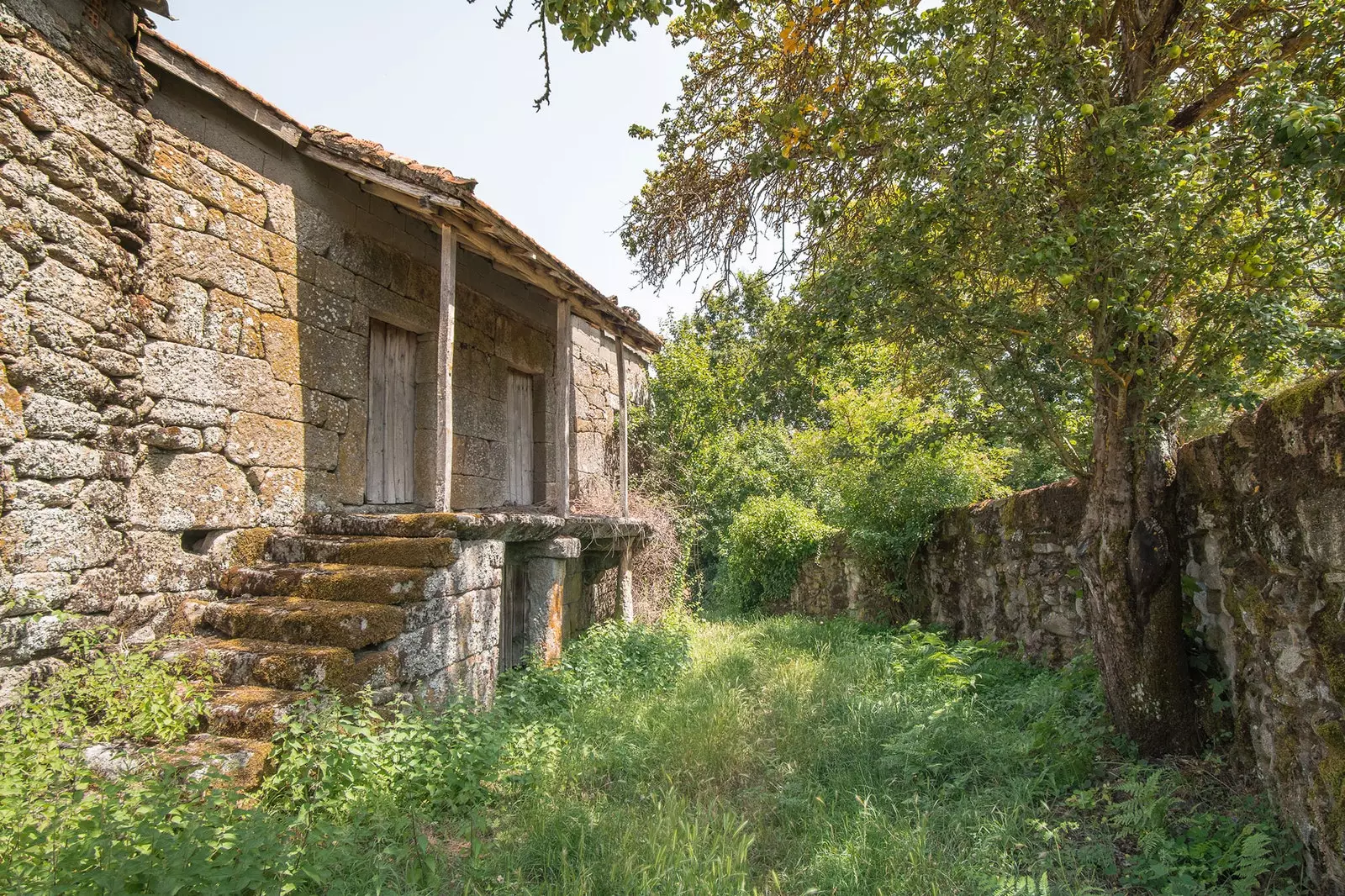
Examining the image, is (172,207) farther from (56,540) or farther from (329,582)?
(329,582)

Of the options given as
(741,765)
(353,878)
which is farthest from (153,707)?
(741,765)

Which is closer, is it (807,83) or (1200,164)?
(1200,164)

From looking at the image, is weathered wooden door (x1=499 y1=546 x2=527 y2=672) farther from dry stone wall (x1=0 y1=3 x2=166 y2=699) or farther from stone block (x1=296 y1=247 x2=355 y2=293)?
dry stone wall (x1=0 y1=3 x2=166 y2=699)

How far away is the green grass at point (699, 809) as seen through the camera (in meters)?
2.48

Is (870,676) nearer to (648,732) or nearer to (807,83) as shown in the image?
(648,732)

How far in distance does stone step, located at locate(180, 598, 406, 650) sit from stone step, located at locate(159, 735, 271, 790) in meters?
0.70

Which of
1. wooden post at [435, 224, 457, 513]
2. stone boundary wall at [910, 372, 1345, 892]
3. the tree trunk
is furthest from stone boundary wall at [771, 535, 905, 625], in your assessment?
wooden post at [435, 224, 457, 513]

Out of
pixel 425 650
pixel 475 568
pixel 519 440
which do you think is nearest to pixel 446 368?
pixel 475 568

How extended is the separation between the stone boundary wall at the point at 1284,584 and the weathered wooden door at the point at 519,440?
6040mm

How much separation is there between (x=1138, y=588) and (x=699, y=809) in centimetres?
264

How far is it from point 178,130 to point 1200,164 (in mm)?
5794

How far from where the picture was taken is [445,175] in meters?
5.14

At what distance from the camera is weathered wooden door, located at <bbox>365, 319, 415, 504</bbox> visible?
6.05 m

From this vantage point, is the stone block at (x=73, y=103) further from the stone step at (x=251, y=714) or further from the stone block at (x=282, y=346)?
the stone step at (x=251, y=714)
